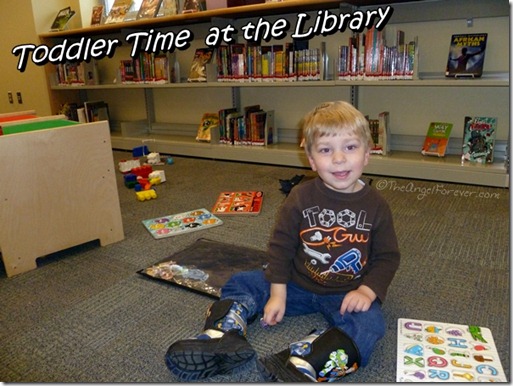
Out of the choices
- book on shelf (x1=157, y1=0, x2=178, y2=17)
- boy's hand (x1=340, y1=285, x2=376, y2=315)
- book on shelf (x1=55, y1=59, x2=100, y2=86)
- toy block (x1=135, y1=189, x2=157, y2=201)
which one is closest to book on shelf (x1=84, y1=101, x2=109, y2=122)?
book on shelf (x1=55, y1=59, x2=100, y2=86)

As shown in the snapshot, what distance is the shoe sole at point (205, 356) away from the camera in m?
0.95

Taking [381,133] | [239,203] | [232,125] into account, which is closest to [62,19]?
[232,125]

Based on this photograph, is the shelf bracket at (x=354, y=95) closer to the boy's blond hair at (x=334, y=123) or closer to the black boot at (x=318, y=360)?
the boy's blond hair at (x=334, y=123)

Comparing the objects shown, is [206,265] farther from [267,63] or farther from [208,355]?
[267,63]

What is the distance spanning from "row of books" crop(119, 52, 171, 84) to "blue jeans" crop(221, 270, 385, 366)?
2.64m

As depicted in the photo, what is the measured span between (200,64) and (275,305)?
262 centimetres

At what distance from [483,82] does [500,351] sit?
1.66m

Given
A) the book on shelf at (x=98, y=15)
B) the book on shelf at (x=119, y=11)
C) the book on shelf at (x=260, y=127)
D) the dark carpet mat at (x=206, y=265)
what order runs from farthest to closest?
the book on shelf at (x=98, y=15)
the book on shelf at (x=119, y=11)
the book on shelf at (x=260, y=127)
the dark carpet mat at (x=206, y=265)

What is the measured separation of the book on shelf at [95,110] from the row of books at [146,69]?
0.50 metres

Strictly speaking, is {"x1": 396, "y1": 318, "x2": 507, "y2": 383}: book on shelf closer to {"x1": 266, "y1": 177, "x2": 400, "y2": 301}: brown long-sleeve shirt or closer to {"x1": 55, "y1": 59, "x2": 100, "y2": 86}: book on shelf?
{"x1": 266, "y1": 177, "x2": 400, "y2": 301}: brown long-sleeve shirt

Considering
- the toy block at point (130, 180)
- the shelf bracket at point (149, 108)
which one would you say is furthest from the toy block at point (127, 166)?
the shelf bracket at point (149, 108)

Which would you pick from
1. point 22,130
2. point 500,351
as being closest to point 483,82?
point 500,351

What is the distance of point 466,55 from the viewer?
2.42m

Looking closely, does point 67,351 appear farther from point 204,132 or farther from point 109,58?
point 109,58
